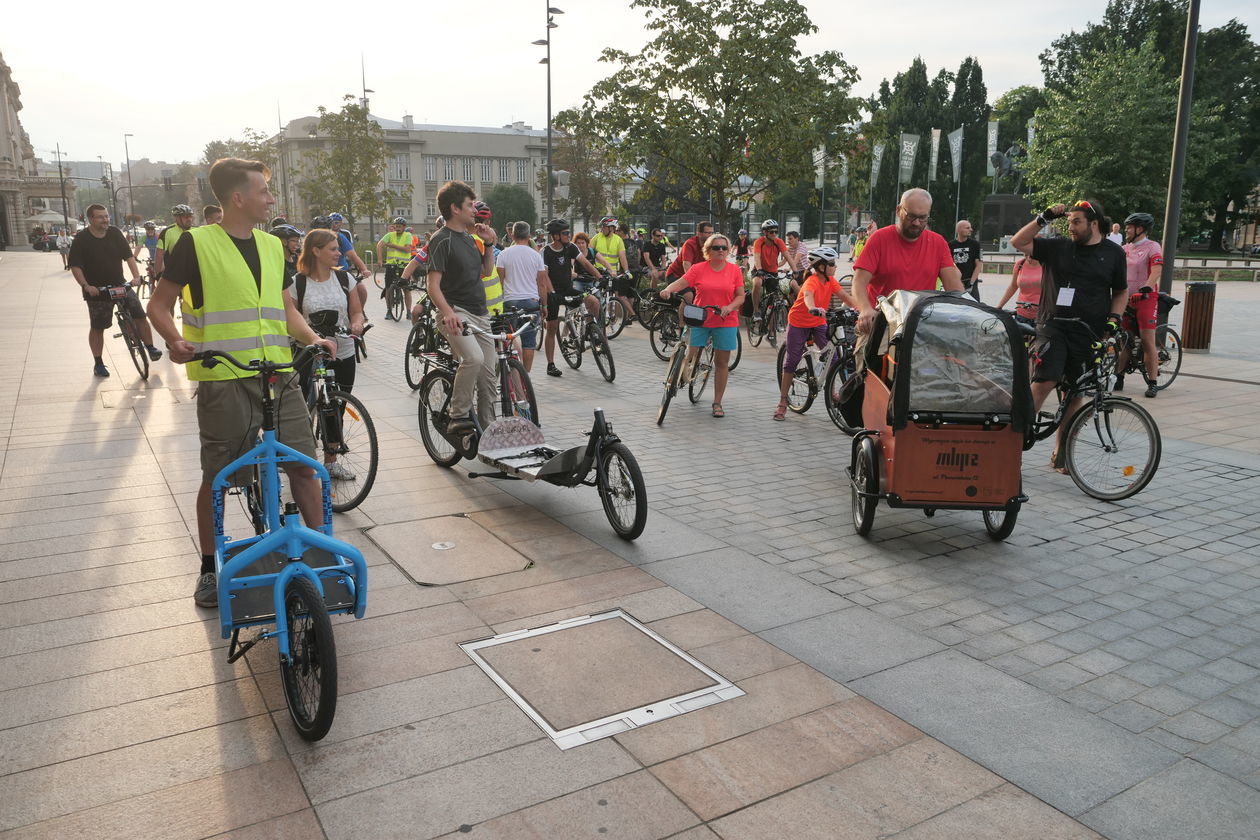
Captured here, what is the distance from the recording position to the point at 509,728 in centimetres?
346

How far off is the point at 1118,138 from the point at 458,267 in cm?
3882

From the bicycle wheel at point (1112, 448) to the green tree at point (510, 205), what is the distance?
78.5 metres

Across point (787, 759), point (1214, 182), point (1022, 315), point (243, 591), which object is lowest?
point (787, 759)

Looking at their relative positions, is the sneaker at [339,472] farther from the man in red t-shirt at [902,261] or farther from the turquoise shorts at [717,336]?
the turquoise shorts at [717,336]

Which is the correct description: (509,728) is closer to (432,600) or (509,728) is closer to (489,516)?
(432,600)

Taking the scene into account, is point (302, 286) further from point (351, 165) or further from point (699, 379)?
point (351, 165)

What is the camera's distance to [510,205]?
83750mm

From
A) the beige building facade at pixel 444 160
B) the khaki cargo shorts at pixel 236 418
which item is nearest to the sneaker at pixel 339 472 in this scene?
the khaki cargo shorts at pixel 236 418

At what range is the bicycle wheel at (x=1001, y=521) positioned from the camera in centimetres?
542

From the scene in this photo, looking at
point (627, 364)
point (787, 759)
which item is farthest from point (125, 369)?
point (787, 759)

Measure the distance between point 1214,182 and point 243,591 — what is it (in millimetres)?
52151

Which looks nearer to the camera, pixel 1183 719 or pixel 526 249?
pixel 1183 719

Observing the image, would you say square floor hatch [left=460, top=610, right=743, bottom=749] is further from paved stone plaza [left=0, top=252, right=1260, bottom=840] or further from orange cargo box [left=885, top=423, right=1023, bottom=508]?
orange cargo box [left=885, top=423, right=1023, bottom=508]

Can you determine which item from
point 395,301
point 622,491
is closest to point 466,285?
point 622,491
